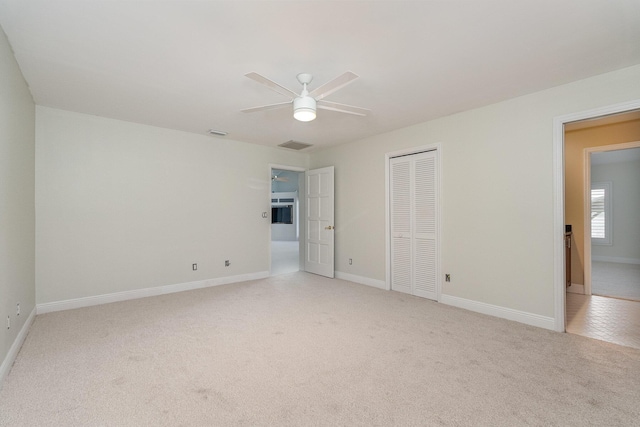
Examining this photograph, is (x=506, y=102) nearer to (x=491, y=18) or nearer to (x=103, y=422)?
(x=491, y=18)

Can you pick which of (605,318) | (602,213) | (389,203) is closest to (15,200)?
(389,203)

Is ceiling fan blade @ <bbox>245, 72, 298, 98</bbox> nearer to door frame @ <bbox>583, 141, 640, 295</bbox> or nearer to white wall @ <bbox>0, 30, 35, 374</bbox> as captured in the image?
white wall @ <bbox>0, 30, 35, 374</bbox>

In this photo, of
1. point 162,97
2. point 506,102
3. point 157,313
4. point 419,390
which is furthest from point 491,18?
point 157,313

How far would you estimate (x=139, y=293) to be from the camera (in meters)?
4.29

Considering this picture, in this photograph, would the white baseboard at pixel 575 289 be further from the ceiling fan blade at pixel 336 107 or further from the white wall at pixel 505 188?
the ceiling fan blade at pixel 336 107

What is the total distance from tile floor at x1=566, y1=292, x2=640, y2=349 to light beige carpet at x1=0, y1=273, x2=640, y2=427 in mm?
270

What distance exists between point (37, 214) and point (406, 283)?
4.84 m

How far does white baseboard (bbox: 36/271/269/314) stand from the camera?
3.69m

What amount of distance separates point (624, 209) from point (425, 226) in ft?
20.7

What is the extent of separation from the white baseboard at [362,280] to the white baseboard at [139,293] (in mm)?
1375

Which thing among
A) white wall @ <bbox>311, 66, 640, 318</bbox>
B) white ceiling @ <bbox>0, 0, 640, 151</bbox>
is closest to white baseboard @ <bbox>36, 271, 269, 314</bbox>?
white ceiling @ <bbox>0, 0, 640, 151</bbox>

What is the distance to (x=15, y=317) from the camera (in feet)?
8.59

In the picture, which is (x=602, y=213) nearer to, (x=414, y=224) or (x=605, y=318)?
(x=605, y=318)

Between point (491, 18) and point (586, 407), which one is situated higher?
point (491, 18)
